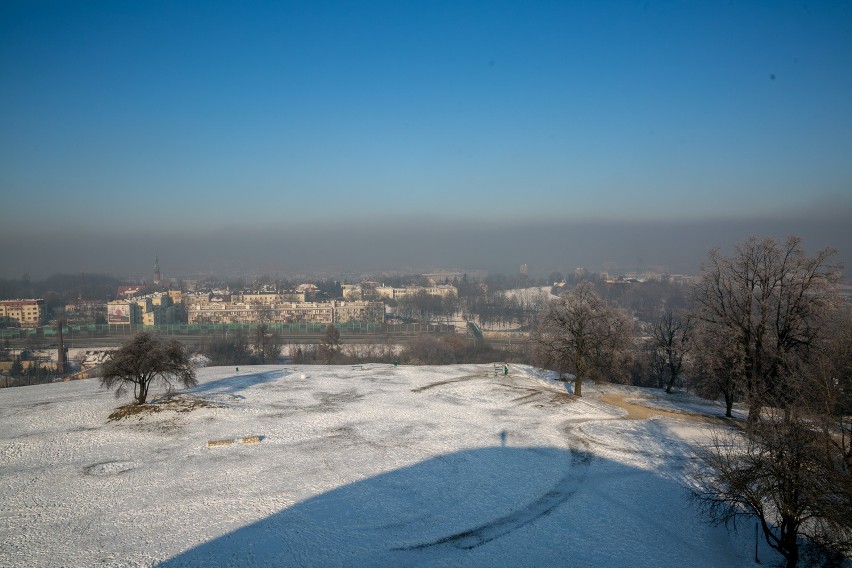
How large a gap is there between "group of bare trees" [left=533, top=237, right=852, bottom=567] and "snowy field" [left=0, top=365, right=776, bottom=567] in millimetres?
2132

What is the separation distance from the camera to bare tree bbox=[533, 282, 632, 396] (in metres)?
34.4

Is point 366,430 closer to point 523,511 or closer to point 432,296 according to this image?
point 523,511

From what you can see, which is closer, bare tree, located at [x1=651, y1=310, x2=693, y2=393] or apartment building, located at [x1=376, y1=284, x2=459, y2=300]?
bare tree, located at [x1=651, y1=310, x2=693, y2=393]

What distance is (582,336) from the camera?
3428cm

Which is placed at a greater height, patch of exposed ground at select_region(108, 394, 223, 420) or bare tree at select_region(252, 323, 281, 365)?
patch of exposed ground at select_region(108, 394, 223, 420)

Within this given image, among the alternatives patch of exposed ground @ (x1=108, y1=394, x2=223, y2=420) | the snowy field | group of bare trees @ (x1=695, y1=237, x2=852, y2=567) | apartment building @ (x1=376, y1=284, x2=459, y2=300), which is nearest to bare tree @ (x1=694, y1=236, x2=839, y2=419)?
group of bare trees @ (x1=695, y1=237, x2=852, y2=567)

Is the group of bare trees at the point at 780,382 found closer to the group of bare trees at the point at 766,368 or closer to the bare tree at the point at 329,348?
the group of bare trees at the point at 766,368

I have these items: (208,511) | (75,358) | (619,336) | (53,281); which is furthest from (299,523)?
(53,281)

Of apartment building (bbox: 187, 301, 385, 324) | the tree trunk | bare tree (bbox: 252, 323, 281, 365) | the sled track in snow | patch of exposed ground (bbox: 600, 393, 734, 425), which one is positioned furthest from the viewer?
apartment building (bbox: 187, 301, 385, 324)

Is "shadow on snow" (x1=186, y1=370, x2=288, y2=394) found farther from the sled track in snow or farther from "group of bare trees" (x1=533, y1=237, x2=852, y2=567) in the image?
the sled track in snow

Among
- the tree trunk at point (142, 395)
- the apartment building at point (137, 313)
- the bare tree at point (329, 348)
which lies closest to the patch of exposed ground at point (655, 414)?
the tree trunk at point (142, 395)

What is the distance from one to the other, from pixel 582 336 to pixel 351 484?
796 inches

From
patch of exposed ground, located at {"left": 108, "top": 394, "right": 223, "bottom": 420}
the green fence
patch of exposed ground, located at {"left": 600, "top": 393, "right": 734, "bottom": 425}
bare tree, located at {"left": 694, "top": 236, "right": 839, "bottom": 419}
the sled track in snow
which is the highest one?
bare tree, located at {"left": 694, "top": 236, "right": 839, "bottom": 419}

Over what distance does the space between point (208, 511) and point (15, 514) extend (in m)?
6.02
